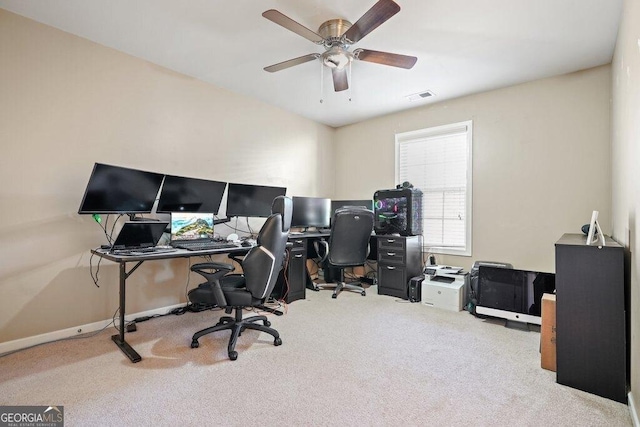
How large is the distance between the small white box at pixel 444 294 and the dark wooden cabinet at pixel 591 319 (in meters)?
1.47

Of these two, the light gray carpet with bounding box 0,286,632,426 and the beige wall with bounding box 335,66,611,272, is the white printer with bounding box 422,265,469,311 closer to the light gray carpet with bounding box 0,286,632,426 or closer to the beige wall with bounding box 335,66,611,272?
the beige wall with bounding box 335,66,611,272

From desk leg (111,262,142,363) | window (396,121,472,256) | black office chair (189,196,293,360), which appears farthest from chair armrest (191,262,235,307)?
window (396,121,472,256)

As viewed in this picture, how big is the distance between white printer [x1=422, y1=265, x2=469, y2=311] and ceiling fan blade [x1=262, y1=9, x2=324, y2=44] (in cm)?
289

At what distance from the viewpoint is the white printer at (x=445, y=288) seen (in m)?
3.46

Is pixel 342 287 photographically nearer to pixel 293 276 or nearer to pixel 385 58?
pixel 293 276

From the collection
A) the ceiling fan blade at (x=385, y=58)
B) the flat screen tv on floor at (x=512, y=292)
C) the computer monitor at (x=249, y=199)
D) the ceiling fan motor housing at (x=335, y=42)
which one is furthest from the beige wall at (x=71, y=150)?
the flat screen tv on floor at (x=512, y=292)

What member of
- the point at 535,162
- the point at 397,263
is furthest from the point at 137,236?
the point at 535,162

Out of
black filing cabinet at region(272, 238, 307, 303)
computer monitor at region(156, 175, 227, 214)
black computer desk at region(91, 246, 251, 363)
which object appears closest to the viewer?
black computer desk at region(91, 246, 251, 363)

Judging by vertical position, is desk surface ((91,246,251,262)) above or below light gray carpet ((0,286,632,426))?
above

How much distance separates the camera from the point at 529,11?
7.56 feet

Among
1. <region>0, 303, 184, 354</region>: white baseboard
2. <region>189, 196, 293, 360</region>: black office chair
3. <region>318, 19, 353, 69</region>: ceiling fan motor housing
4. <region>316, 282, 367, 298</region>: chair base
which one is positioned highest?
<region>318, 19, 353, 69</region>: ceiling fan motor housing

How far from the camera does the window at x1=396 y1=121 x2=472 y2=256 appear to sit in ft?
13.3

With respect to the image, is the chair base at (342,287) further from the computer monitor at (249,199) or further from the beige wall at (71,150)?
the beige wall at (71,150)

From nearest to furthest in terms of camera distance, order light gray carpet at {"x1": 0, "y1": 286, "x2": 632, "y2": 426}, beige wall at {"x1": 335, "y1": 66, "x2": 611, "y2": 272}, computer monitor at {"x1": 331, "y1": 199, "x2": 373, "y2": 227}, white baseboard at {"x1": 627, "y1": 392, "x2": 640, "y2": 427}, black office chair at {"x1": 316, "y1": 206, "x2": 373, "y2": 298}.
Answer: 1. white baseboard at {"x1": 627, "y1": 392, "x2": 640, "y2": 427}
2. light gray carpet at {"x1": 0, "y1": 286, "x2": 632, "y2": 426}
3. beige wall at {"x1": 335, "y1": 66, "x2": 611, "y2": 272}
4. black office chair at {"x1": 316, "y1": 206, "x2": 373, "y2": 298}
5. computer monitor at {"x1": 331, "y1": 199, "x2": 373, "y2": 227}
